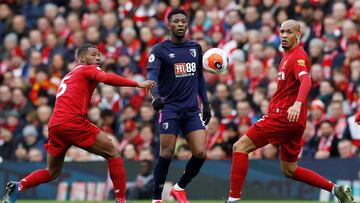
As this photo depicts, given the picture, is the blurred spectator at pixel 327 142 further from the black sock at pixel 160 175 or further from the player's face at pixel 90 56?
the player's face at pixel 90 56

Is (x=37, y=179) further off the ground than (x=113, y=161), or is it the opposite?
(x=113, y=161)

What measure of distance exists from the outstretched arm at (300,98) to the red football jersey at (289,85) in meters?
0.28

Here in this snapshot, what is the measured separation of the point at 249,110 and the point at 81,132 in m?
6.54

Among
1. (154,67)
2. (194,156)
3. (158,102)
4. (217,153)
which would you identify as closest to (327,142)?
(217,153)

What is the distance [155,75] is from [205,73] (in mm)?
7418

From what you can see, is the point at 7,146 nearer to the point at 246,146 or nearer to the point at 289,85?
the point at 246,146

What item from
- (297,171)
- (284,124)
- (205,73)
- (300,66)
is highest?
(300,66)

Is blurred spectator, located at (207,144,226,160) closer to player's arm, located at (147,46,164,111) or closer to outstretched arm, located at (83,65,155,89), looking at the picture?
player's arm, located at (147,46,164,111)

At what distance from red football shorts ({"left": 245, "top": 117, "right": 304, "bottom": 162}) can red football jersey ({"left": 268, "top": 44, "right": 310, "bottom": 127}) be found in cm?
9

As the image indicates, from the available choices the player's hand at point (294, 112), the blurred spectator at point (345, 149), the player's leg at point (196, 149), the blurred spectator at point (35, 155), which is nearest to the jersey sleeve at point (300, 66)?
the player's hand at point (294, 112)

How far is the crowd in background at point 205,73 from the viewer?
763 inches

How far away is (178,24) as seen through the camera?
14.1 meters

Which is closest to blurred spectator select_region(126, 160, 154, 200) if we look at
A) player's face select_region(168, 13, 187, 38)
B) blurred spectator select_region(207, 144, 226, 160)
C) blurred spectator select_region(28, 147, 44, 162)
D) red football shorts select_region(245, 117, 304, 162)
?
blurred spectator select_region(207, 144, 226, 160)

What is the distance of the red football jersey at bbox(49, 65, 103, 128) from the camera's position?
45.3 feet
